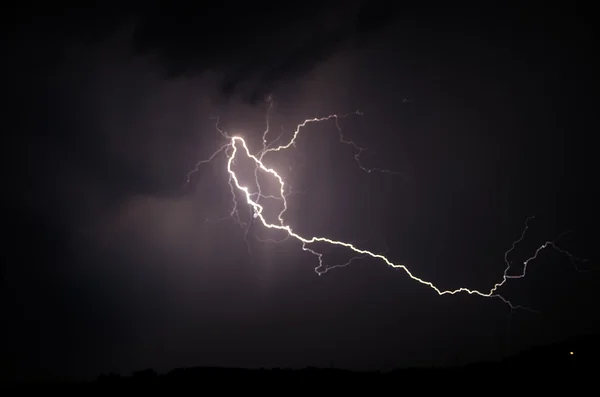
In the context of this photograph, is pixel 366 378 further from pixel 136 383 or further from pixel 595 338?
pixel 595 338

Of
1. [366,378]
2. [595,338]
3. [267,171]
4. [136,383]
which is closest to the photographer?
[136,383]

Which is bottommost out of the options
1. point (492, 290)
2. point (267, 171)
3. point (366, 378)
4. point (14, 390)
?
point (14, 390)

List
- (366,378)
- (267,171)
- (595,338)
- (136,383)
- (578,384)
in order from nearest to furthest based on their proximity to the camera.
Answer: (578,384) → (136,383) → (366,378) → (595,338) → (267,171)

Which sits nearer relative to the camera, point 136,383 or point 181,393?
point 181,393

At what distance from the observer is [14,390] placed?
11.2 m

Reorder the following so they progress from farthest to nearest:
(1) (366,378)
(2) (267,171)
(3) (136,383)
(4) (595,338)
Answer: (2) (267,171) < (4) (595,338) < (1) (366,378) < (3) (136,383)

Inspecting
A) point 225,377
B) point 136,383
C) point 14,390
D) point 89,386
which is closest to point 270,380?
point 225,377

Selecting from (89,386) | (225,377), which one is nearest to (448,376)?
(225,377)

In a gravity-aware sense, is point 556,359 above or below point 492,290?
below

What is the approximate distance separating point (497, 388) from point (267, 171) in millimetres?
11368

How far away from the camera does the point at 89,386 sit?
1080 cm

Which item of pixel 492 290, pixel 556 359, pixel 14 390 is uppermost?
pixel 492 290

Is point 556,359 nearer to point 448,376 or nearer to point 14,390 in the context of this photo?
point 448,376

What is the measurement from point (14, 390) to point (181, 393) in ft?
18.0
